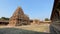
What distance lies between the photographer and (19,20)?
19.3 meters

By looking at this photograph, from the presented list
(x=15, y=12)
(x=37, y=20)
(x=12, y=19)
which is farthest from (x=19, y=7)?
(x=37, y=20)

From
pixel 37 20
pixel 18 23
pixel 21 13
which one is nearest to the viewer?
pixel 18 23

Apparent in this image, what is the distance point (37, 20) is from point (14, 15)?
6.79 metres

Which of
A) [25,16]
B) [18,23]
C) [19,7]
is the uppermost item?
[19,7]

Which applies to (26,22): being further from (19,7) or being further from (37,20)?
(37,20)

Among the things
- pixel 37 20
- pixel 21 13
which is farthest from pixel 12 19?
pixel 37 20

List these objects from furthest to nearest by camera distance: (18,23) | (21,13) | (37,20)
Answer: (37,20)
(21,13)
(18,23)

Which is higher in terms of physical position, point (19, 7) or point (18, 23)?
point (19, 7)

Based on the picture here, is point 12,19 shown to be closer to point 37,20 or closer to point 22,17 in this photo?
point 22,17

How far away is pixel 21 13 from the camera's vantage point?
20.0 m

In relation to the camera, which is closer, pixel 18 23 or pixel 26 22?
pixel 18 23

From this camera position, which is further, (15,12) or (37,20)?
(37,20)

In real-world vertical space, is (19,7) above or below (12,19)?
above

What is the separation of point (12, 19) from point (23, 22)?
2.17 m
